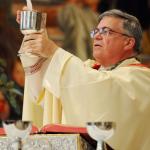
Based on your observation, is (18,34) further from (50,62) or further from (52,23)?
(50,62)

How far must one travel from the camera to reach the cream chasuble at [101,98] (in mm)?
3287

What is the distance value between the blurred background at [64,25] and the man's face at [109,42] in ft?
11.2

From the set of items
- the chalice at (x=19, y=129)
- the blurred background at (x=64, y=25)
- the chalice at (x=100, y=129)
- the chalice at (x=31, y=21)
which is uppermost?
the chalice at (x=31, y=21)

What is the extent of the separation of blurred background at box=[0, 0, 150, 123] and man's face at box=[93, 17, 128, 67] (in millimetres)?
3427

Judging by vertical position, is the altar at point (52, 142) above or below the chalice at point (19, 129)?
below

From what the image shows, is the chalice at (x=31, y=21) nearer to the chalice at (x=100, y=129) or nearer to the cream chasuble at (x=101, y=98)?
the cream chasuble at (x=101, y=98)

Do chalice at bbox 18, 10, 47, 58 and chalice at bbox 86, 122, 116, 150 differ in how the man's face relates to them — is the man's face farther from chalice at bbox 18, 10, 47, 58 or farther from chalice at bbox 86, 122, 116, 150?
chalice at bbox 86, 122, 116, 150

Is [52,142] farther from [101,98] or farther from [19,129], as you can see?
[101,98]

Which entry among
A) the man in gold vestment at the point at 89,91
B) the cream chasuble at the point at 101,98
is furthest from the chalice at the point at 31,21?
the cream chasuble at the point at 101,98

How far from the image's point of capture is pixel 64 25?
7.84 meters

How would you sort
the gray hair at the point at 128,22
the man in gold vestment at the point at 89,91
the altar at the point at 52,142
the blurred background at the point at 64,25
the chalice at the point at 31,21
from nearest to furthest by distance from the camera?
the altar at the point at 52,142 → the chalice at the point at 31,21 → the man in gold vestment at the point at 89,91 → the gray hair at the point at 128,22 → the blurred background at the point at 64,25

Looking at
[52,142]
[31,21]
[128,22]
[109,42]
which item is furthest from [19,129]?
[128,22]

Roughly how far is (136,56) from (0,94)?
332cm

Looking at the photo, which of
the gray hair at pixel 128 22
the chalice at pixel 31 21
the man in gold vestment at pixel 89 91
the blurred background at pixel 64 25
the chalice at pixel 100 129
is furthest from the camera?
the blurred background at pixel 64 25
